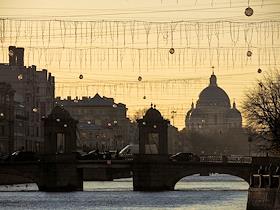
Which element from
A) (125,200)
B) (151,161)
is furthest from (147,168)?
(125,200)

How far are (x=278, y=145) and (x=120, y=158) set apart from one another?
183 ft

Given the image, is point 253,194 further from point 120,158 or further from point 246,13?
point 120,158

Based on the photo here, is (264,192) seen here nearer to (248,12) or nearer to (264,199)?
(264,199)

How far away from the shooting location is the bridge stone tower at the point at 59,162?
158 m

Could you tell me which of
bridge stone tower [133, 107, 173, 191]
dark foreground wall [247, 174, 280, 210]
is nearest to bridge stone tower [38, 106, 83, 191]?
bridge stone tower [133, 107, 173, 191]

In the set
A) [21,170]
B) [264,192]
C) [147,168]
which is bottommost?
[264,192]

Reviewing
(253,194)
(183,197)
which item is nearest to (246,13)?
(253,194)

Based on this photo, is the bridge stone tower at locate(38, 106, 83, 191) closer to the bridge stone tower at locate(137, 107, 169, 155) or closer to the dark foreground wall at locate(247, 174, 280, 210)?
the bridge stone tower at locate(137, 107, 169, 155)

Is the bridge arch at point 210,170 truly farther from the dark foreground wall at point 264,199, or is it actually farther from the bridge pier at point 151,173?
the dark foreground wall at point 264,199

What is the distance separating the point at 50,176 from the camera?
158 meters

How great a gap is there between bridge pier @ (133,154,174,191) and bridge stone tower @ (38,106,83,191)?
637 centimetres

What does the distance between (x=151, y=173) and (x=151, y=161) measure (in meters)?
1.45

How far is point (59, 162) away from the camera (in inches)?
6299

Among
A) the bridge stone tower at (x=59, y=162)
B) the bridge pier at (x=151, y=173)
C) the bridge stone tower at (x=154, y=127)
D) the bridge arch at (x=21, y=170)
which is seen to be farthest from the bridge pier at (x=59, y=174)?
the bridge stone tower at (x=154, y=127)
